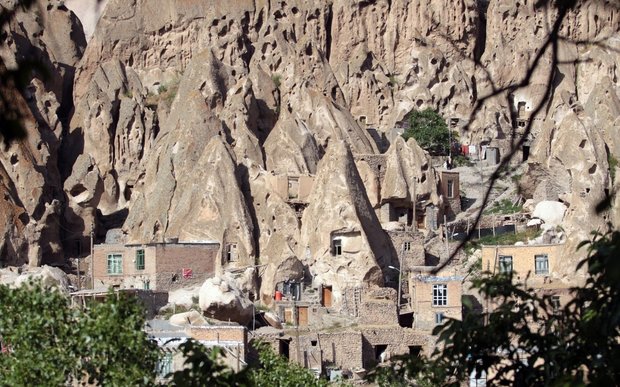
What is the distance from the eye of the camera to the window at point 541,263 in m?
53.2

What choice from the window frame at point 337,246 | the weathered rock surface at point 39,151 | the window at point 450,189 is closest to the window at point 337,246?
the window frame at point 337,246

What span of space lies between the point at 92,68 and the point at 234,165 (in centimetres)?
2066

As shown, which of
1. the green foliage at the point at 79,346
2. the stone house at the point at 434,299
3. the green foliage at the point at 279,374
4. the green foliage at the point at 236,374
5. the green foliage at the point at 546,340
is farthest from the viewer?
the stone house at the point at 434,299

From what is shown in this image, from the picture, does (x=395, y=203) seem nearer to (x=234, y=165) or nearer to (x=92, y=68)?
(x=234, y=165)

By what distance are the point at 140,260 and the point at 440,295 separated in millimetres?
9902

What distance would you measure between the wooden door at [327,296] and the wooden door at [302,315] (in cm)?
120

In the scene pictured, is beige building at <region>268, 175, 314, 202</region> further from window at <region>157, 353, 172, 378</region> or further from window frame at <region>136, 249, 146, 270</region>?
window at <region>157, 353, 172, 378</region>

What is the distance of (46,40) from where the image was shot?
8150 cm

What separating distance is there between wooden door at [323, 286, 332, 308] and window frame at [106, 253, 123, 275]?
22.4ft

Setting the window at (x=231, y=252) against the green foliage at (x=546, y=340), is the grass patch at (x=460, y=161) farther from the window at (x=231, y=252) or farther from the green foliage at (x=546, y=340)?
the green foliage at (x=546, y=340)

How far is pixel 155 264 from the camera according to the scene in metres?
56.1

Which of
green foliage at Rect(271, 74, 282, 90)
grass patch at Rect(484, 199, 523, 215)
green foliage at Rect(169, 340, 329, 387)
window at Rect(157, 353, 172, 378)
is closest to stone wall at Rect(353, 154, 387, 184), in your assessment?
grass patch at Rect(484, 199, 523, 215)

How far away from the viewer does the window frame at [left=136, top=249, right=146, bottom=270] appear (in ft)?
185

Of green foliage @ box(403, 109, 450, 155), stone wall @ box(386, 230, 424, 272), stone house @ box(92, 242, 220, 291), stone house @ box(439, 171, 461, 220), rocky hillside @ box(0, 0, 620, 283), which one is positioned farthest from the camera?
green foliage @ box(403, 109, 450, 155)
